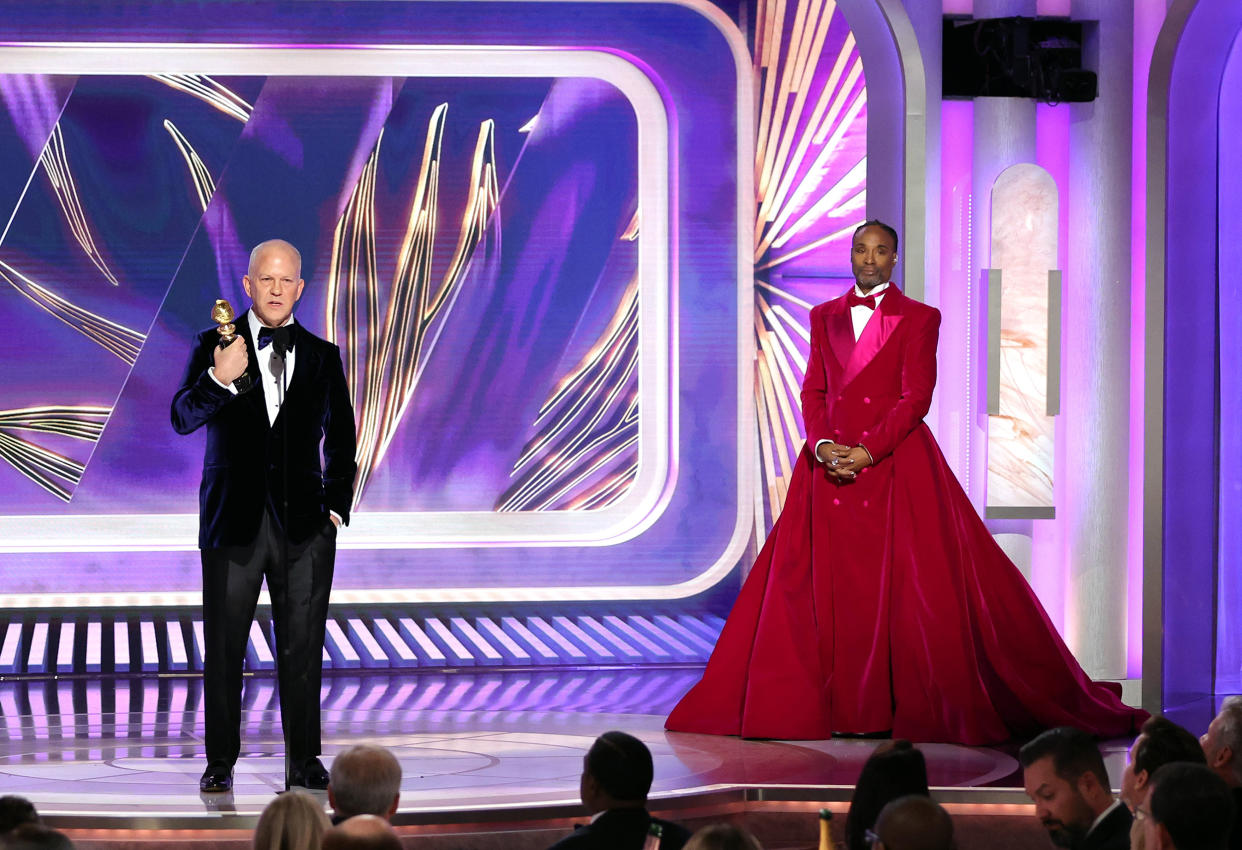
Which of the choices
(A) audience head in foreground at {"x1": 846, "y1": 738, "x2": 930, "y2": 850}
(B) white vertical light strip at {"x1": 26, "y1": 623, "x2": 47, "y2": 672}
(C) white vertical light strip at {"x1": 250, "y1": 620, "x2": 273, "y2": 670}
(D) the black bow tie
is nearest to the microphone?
(D) the black bow tie

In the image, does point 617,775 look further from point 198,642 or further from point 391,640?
point 198,642

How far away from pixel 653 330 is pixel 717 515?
824 millimetres

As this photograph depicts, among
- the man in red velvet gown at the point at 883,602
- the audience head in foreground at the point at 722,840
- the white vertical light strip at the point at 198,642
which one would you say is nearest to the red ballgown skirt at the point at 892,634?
the man in red velvet gown at the point at 883,602

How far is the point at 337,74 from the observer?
7000 mm

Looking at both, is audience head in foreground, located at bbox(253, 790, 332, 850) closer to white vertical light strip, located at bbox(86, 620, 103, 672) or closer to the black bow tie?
the black bow tie

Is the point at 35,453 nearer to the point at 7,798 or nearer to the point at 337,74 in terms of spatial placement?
the point at 337,74

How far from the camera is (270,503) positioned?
3793 millimetres

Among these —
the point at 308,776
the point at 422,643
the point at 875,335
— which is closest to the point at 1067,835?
the point at 308,776

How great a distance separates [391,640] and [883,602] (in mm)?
2649

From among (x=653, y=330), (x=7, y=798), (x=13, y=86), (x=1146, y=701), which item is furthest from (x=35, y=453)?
(x=7, y=798)

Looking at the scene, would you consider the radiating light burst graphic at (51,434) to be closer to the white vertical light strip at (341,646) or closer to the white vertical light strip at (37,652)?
the white vertical light strip at (37,652)

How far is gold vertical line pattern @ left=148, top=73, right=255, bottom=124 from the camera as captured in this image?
22.7ft

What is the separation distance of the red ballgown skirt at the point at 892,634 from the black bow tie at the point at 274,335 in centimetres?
163

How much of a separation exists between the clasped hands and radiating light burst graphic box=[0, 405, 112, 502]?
133 inches
